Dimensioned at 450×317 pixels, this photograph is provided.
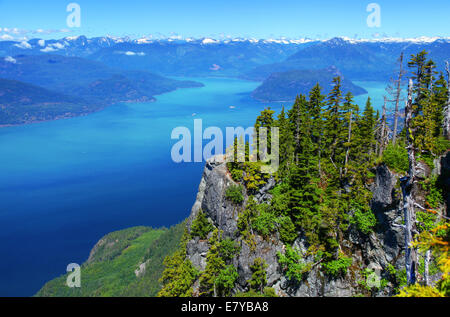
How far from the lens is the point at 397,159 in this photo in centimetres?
2670

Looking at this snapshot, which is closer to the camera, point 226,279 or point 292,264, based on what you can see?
point 292,264

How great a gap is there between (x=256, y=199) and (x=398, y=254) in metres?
15.9

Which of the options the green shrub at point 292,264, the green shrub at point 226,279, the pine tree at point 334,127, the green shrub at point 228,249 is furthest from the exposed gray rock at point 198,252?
the pine tree at point 334,127

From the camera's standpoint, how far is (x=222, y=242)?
114 feet

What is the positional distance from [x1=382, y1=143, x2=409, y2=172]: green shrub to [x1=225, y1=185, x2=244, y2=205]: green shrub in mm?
16093

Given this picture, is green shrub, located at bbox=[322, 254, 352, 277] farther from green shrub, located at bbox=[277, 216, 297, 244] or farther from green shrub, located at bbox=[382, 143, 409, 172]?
green shrub, located at bbox=[382, 143, 409, 172]

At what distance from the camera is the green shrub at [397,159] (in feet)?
86.7

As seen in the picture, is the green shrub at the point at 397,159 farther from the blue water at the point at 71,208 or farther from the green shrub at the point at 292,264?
the blue water at the point at 71,208

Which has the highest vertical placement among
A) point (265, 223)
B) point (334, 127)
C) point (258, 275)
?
point (334, 127)

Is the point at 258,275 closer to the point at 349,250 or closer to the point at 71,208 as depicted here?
the point at 349,250

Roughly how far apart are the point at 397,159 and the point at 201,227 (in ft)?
81.5

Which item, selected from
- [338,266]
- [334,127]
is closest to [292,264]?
[338,266]

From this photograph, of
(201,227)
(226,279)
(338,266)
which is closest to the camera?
(338,266)
